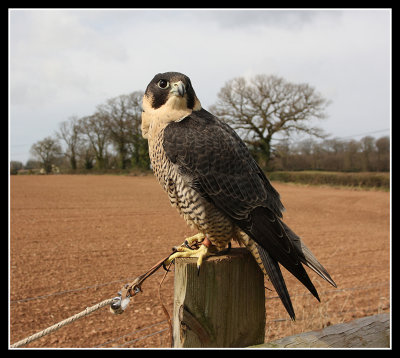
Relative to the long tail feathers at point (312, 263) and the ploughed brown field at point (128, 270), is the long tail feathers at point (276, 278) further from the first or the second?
the ploughed brown field at point (128, 270)

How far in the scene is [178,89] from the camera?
6.11 ft

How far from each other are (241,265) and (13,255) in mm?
8043

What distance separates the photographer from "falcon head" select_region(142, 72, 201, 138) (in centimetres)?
190

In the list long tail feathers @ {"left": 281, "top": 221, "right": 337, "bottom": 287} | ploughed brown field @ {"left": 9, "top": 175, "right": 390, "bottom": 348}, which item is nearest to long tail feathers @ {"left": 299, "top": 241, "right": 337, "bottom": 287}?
long tail feathers @ {"left": 281, "top": 221, "right": 337, "bottom": 287}

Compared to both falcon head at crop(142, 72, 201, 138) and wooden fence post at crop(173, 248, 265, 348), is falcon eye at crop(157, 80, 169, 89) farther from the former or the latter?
wooden fence post at crop(173, 248, 265, 348)

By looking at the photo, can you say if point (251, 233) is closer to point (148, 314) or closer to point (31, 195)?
point (148, 314)

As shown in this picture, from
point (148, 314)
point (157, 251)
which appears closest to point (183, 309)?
point (148, 314)

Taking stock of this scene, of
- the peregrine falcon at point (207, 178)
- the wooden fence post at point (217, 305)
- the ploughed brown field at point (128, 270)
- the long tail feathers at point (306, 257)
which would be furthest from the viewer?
the ploughed brown field at point (128, 270)

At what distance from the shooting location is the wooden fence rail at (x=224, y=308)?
1.61m

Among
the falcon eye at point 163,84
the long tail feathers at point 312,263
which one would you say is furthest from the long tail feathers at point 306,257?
the falcon eye at point 163,84

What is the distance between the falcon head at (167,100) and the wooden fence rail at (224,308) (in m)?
0.77

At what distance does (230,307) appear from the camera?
164 centimetres

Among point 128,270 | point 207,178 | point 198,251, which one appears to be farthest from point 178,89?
point 128,270

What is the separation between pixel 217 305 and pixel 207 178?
640 millimetres
